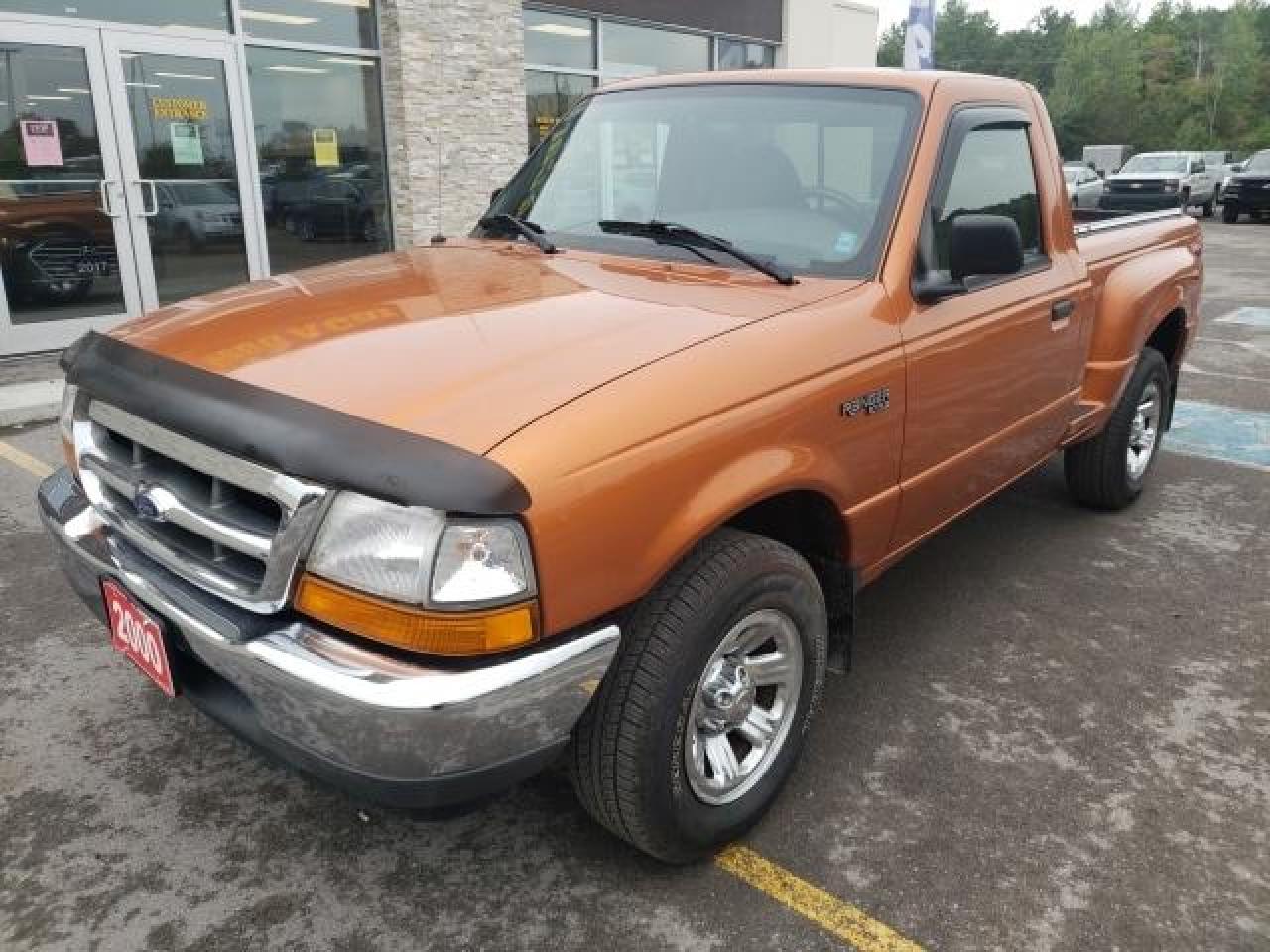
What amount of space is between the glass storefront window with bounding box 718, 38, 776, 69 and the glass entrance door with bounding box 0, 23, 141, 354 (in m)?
8.12

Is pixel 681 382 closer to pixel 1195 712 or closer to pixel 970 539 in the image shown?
pixel 1195 712

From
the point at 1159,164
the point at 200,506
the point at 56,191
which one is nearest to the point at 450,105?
the point at 56,191

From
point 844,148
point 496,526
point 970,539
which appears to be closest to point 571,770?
point 496,526

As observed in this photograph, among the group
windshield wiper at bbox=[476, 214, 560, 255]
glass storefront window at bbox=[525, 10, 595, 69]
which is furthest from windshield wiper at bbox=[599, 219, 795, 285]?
glass storefront window at bbox=[525, 10, 595, 69]

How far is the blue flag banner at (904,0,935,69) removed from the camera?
10430 millimetres

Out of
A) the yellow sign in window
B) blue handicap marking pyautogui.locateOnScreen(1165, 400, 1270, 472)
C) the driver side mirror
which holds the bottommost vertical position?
blue handicap marking pyautogui.locateOnScreen(1165, 400, 1270, 472)

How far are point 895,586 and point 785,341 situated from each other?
193 cm

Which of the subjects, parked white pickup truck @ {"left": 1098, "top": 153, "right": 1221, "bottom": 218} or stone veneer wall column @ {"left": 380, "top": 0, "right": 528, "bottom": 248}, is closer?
stone veneer wall column @ {"left": 380, "top": 0, "right": 528, "bottom": 248}

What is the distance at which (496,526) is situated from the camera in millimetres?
1808

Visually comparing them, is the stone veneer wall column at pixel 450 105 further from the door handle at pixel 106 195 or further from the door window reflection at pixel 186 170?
the door handle at pixel 106 195

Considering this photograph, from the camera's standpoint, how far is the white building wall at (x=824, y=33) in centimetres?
1446

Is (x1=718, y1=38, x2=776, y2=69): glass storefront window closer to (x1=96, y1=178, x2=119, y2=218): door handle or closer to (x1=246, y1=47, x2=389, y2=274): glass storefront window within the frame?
(x1=246, y1=47, x2=389, y2=274): glass storefront window

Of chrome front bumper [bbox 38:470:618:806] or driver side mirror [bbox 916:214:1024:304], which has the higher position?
driver side mirror [bbox 916:214:1024:304]

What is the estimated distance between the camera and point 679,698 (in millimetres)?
2135
